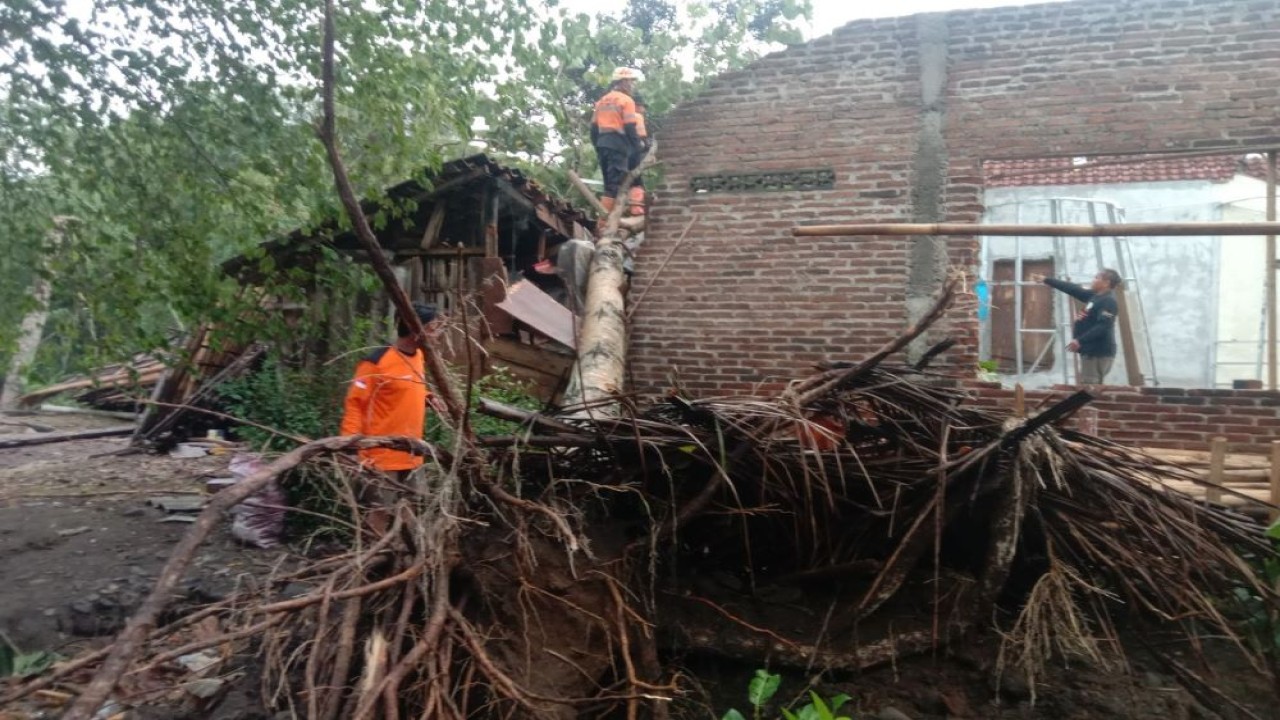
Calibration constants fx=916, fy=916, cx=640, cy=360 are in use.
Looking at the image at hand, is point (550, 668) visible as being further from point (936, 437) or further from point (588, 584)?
point (936, 437)

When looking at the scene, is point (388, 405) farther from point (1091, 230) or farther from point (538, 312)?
point (1091, 230)

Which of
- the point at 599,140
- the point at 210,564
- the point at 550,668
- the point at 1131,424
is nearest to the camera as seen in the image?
the point at 550,668

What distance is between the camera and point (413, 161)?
20.5 feet

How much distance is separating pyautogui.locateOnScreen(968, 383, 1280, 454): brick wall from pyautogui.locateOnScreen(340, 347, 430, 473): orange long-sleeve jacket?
11.5 feet

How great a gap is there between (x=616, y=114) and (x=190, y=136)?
3.47 meters

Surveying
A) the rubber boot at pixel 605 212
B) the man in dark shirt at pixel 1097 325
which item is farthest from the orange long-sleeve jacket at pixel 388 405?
the man in dark shirt at pixel 1097 325

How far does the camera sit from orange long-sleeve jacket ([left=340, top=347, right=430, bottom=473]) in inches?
193

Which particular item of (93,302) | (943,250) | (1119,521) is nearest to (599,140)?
(943,250)

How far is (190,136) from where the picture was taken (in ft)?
19.4

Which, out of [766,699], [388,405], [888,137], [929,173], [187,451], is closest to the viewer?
[766,699]

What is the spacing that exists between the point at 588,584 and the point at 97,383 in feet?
13.2

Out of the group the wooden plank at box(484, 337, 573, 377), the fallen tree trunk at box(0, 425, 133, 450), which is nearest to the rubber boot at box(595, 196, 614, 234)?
the wooden plank at box(484, 337, 573, 377)

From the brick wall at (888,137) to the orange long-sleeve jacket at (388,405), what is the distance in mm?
2540

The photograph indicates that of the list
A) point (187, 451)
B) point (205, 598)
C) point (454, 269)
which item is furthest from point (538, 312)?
point (187, 451)
